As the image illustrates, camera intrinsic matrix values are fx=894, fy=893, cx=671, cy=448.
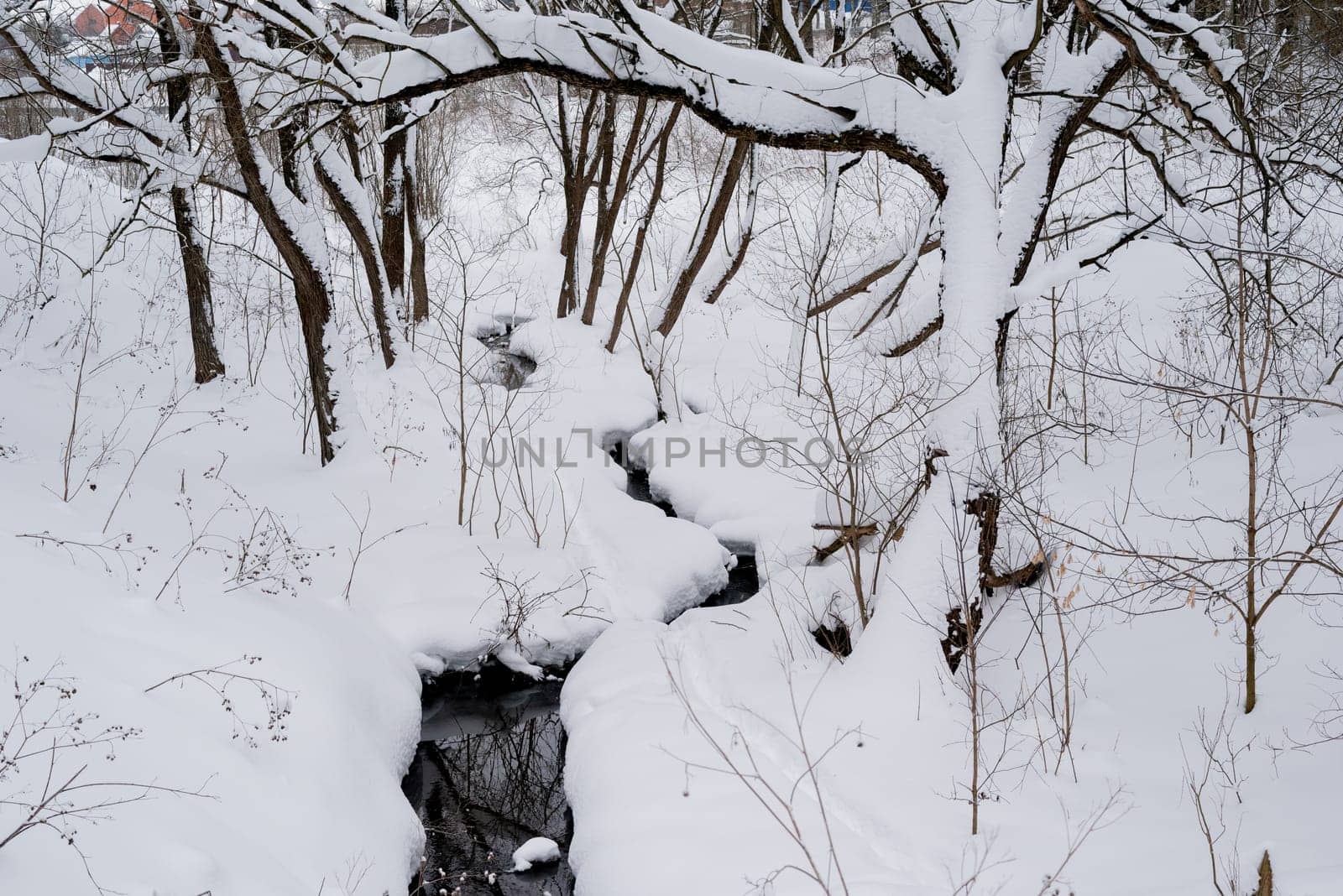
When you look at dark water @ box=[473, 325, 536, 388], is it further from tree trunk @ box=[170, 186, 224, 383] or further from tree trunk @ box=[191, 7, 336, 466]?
tree trunk @ box=[191, 7, 336, 466]

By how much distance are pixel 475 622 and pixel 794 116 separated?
4.36m

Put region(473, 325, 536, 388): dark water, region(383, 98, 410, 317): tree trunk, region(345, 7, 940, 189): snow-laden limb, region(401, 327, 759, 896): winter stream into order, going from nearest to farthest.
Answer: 1. region(401, 327, 759, 896): winter stream
2. region(345, 7, 940, 189): snow-laden limb
3. region(383, 98, 410, 317): tree trunk
4. region(473, 325, 536, 388): dark water

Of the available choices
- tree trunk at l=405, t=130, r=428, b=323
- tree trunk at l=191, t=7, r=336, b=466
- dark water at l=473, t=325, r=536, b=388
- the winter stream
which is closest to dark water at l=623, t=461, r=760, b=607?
the winter stream

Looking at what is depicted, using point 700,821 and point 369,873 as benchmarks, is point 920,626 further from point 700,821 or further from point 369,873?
point 369,873

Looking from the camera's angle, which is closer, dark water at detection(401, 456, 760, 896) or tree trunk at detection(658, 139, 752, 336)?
dark water at detection(401, 456, 760, 896)

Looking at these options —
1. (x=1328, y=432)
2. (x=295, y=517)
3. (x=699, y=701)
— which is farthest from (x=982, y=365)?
(x=295, y=517)

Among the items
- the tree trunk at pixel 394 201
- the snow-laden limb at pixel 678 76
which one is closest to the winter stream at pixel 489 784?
the snow-laden limb at pixel 678 76

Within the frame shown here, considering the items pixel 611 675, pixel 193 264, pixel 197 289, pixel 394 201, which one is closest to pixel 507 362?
pixel 394 201

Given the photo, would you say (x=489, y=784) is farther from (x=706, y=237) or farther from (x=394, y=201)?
(x=706, y=237)

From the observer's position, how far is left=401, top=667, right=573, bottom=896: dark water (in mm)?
4996

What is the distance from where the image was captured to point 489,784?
587 centimetres

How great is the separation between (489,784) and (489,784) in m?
0.01

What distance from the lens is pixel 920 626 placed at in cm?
521

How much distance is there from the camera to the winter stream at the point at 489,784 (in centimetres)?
499
